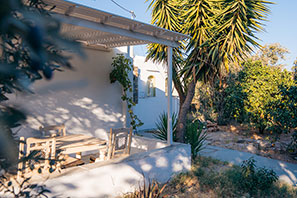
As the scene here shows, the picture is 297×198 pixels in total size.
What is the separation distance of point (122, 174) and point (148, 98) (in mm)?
8347

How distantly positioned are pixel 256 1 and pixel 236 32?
1.08 metres

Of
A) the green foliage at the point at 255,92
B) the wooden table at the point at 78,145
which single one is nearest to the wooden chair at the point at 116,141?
the wooden table at the point at 78,145

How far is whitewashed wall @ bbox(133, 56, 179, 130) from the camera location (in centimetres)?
1209

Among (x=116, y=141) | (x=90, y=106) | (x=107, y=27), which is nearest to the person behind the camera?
(x=107, y=27)

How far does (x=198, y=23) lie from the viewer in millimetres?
5859

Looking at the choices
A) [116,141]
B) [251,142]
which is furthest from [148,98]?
[116,141]

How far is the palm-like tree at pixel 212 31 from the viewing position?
18.6ft

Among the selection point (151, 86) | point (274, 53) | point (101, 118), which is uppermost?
point (274, 53)

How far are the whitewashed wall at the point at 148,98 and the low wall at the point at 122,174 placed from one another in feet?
21.4

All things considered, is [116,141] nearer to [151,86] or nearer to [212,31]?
[212,31]

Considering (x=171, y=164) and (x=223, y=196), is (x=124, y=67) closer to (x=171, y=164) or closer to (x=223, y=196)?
(x=171, y=164)

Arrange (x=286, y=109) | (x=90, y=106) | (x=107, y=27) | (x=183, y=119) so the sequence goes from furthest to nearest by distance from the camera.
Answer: (x=286, y=109)
(x=90, y=106)
(x=183, y=119)
(x=107, y=27)

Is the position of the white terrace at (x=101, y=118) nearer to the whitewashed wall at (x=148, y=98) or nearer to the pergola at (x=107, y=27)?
the pergola at (x=107, y=27)

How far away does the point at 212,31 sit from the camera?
5977mm
